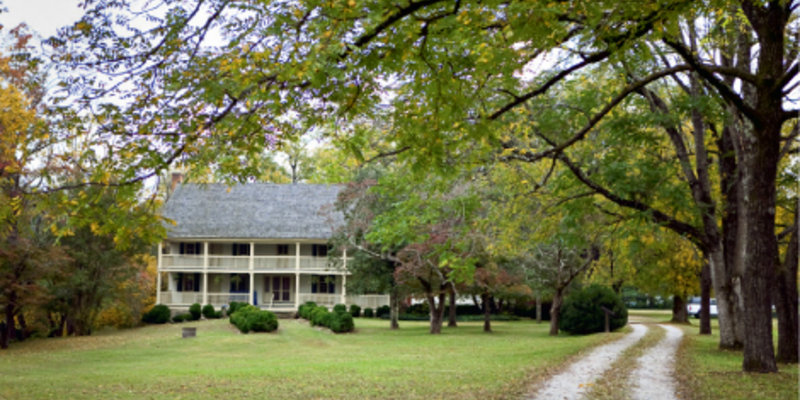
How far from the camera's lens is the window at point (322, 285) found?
41.9m

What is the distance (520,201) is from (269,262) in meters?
27.9

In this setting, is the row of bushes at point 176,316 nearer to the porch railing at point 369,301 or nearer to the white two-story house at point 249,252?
the white two-story house at point 249,252

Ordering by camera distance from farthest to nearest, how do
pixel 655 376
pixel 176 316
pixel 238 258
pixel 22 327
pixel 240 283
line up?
pixel 240 283, pixel 238 258, pixel 176 316, pixel 22 327, pixel 655 376

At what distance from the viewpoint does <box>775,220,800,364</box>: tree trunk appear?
13.5 metres

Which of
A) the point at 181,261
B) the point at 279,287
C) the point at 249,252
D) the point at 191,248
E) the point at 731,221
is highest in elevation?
the point at 731,221

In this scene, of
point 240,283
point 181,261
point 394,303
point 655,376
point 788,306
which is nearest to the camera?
point 655,376

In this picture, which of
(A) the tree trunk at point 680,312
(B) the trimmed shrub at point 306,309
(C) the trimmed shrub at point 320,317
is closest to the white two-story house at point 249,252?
(B) the trimmed shrub at point 306,309

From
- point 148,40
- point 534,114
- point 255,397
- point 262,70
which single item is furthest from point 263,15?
point 534,114

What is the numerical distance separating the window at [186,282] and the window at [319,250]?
7580 millimetres

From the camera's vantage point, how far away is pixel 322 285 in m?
42.3

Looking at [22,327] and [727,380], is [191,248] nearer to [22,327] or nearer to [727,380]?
[22,327]

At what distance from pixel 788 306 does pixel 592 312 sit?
13.1m

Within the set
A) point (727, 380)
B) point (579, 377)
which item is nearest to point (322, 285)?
point (579, 377)

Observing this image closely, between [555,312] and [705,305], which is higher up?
[705,305]
